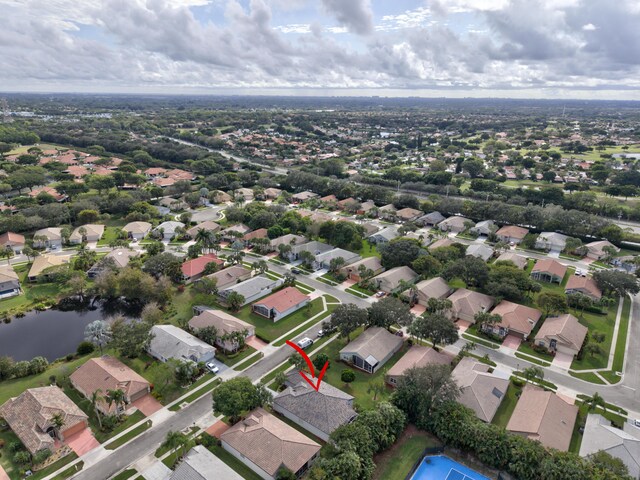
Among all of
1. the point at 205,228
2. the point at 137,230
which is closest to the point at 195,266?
the point at 205,228

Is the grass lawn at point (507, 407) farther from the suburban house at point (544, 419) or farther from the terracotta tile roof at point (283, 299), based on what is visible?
the terracotta tile roof at point (283, 299)

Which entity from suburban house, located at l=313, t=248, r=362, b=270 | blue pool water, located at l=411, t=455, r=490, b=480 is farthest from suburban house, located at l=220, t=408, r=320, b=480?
suburban house, located at l=313, t=248, r=362, b=270

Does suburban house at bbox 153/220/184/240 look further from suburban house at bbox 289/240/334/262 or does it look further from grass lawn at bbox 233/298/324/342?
grass lawn at bbox 233/298/324/342

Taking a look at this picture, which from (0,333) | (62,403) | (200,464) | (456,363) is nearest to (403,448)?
(456,363)

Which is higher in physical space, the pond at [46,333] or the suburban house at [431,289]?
the suburban house at [431,289]

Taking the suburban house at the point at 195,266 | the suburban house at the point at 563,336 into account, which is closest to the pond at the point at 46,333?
the suburban house at the point at 195,266
